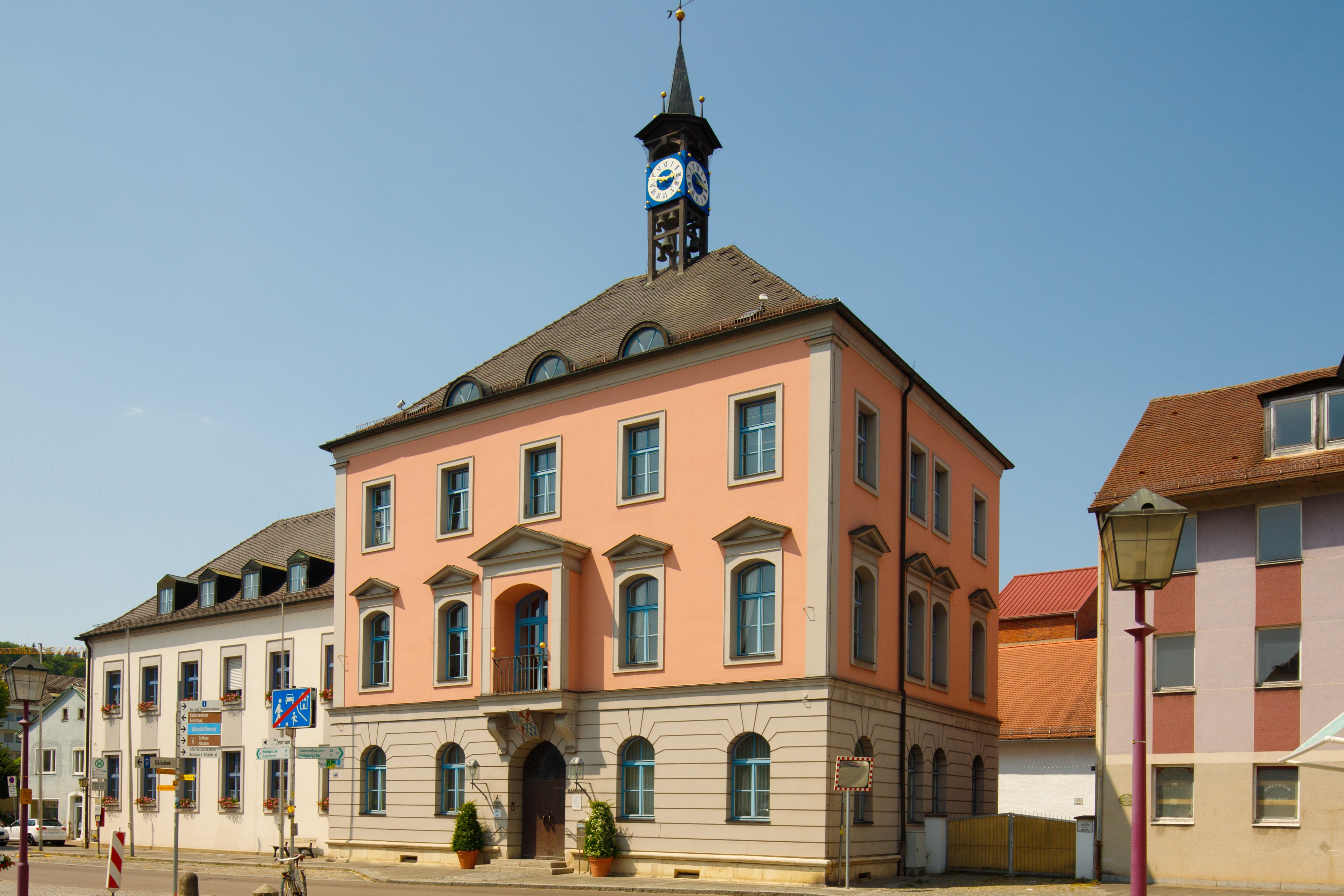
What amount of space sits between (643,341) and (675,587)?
19.7 feet

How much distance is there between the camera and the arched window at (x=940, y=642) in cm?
3091

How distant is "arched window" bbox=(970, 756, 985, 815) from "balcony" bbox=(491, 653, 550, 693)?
39.3 ft

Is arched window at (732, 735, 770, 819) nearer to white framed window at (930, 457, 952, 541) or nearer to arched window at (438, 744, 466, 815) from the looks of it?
arched window at (438, 744, 466, 815)

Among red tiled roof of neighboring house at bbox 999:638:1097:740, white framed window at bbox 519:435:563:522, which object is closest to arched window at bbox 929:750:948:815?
red tiled roof of neighboring house at bbox 999:638:1097:740

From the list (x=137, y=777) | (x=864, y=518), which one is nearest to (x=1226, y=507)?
(x=864, y=518)

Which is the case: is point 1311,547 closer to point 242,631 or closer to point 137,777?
point 242,631

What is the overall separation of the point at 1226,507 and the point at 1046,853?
815 centimetres

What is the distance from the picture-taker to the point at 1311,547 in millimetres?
23812

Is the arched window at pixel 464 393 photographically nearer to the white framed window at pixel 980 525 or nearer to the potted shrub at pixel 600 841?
the potted shrub at pixel 600 841

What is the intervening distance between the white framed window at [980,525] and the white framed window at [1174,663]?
30.6ft

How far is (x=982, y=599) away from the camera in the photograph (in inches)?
1342

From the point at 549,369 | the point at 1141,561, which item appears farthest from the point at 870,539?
the point at 1141,561

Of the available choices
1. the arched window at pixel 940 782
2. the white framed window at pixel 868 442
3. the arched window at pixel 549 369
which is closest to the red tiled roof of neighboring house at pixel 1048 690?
the arched window at pixel 940 782

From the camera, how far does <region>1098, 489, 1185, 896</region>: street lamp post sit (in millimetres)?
8453
